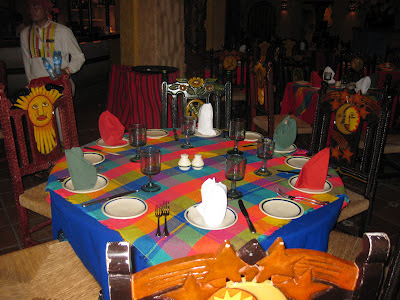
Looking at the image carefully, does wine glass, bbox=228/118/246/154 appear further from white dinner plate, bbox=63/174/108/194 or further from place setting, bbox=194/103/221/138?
white dinner plate, bbox=63/174/108/194

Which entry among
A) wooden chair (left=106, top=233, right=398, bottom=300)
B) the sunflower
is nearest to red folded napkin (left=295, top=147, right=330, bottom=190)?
wooden chair (left=106, top=233, right=398, bottom=300)

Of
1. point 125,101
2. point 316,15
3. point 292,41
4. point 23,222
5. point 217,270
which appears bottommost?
point 23,222

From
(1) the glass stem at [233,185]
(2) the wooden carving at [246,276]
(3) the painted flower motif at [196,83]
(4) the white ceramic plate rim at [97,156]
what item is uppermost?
(3) the painted flower motif at [196,83]

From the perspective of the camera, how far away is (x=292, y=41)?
7.16 m

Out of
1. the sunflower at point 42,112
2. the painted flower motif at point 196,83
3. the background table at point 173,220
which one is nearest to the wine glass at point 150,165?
the background table at point 173,220

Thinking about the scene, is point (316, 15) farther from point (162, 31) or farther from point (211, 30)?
point (162, 31)

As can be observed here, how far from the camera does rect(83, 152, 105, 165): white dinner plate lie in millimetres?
1584

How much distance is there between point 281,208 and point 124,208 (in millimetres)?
549

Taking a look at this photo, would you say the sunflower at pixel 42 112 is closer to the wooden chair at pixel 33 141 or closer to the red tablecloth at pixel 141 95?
the wooden chair at pixel 33 141

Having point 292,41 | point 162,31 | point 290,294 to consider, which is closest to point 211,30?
point 292,41

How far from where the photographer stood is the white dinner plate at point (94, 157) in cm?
158

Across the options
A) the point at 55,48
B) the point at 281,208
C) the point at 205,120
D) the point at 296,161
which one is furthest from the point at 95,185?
the point at 55,48

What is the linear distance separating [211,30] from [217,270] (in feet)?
25.3

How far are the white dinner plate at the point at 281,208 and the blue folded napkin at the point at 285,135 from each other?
1.90ft
